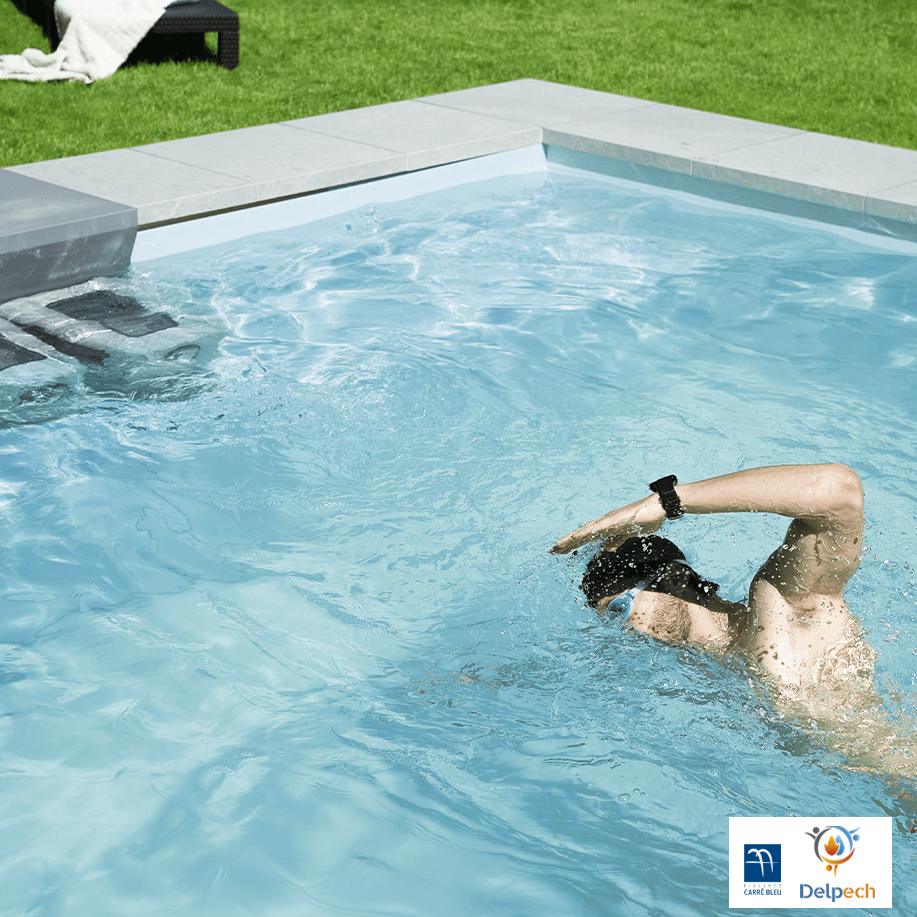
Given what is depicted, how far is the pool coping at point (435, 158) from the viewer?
722 centimetres

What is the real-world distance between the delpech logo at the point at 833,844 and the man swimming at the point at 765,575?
0.44m

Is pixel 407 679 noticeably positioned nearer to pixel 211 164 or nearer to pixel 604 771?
pixel 604 771

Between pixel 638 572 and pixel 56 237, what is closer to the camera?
pixel 638 572

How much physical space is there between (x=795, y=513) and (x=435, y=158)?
5816 mm

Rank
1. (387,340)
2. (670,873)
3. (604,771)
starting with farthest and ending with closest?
(387,340) < (604,771) < (670,873)

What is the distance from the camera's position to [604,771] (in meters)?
3.84

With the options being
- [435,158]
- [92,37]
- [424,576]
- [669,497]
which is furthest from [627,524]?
[92,37]

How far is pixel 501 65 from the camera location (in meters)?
11.1

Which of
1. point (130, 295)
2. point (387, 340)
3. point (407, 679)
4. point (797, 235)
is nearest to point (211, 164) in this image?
point (130, 295)

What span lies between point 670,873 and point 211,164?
5.96 metres

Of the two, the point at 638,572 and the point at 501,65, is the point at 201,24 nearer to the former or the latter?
the point at 501,65

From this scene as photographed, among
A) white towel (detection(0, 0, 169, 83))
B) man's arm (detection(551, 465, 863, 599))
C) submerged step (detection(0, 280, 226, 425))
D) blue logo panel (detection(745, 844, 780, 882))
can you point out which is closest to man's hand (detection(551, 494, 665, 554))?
man's arm (detection(551, 465, 863, 599))

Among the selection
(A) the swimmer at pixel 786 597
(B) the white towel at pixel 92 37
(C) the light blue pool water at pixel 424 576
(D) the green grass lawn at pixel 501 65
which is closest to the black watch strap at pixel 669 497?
(A) the swimmer at pixel 786 597

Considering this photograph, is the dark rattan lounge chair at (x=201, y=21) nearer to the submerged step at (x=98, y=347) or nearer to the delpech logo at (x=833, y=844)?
the submerged step at (x=98, y=347)
